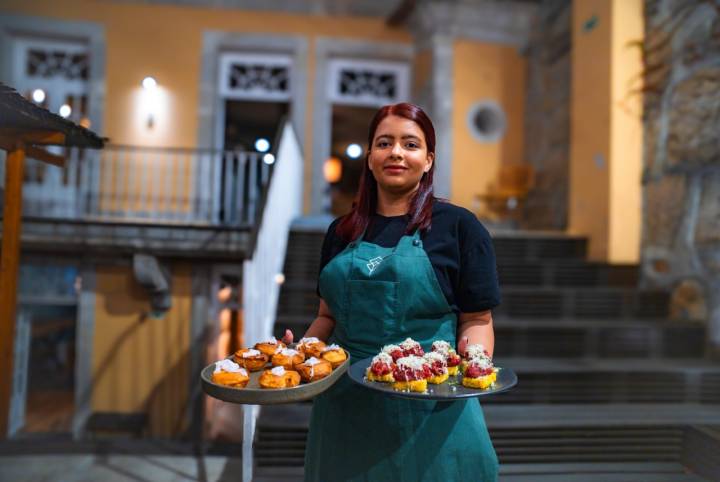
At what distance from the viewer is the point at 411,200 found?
1.22 meters

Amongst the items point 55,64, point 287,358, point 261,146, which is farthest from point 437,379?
point 55,64

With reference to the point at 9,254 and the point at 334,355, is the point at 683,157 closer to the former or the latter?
the point at 334,355

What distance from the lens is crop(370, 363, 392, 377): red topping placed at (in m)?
1.05

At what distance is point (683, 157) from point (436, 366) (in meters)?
3.19

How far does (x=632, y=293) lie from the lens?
348 cm

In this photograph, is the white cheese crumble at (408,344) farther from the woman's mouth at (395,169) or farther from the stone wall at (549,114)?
the stone wall at (549,114)

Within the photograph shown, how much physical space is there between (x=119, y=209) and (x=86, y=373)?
1963 millimetres

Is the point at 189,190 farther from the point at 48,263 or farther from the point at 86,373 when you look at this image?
the point at 86,373

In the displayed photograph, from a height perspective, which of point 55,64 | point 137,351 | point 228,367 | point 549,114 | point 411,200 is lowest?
point 137,351

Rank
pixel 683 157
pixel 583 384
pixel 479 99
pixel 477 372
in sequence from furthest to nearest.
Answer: pixel 479 99 → pixel 683 157 → pixel 583 384 → pixel 477 372

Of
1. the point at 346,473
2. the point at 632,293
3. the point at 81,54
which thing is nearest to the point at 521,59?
the point at 632,293

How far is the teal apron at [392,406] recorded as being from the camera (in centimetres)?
114

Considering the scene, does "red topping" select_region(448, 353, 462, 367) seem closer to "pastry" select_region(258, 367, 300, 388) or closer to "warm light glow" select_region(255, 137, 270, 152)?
"pastry" select_region(258, 367, 300, 388)

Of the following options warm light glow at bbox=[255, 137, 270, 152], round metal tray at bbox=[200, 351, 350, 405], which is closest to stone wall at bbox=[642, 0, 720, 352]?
round metal tray at bbox=[200, 351, 350, 405]
